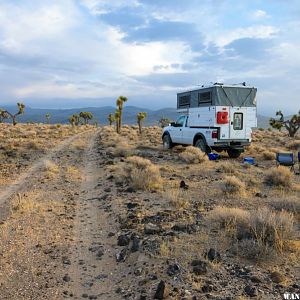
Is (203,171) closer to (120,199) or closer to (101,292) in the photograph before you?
(120,199)

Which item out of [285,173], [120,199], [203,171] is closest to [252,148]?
[203,171]

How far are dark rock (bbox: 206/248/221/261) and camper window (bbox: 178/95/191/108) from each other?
49.4ft

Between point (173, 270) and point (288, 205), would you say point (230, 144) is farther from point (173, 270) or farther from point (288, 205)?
point (173, 270)

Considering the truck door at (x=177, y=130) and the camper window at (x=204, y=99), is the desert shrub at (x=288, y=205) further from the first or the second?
the truck door at (x=177, y=130)

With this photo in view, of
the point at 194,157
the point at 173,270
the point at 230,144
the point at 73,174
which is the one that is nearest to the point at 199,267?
the point at 173,270

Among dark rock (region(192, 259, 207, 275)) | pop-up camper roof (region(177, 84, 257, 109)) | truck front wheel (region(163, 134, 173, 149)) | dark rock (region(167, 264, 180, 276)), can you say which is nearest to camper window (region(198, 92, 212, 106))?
pop-up camper roof (region(177, 84, 257, 109))

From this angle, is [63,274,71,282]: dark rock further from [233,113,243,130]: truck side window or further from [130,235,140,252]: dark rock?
[233,113,243,130]: truck side window

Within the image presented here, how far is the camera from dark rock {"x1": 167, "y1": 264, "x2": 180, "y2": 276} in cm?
545

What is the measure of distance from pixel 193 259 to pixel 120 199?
14.6ft

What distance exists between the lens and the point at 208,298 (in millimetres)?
A: 4801

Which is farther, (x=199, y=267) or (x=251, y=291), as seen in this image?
(x=199, y=267)

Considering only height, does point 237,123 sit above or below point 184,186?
above

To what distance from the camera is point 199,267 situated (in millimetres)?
5504

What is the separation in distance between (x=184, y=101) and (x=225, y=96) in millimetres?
3536
